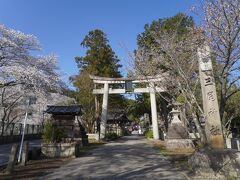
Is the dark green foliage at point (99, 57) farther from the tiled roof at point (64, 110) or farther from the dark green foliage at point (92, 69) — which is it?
the tiled roof at point (64, 110)

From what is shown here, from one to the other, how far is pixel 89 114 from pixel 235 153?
26.4m

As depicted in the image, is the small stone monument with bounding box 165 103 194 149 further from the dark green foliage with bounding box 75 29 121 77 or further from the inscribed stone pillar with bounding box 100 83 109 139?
the dark green foliage with bounding box 75 29 121 77

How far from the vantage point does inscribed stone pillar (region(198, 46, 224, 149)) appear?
8.77 metres

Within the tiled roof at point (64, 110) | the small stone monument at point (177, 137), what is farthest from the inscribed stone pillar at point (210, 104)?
the tiled roof at point (64, 110)

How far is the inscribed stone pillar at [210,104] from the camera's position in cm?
877

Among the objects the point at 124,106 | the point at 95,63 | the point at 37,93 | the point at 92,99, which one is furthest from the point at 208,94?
the point at 124,106

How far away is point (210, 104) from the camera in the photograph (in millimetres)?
9016

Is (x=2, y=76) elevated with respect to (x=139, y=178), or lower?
elevated

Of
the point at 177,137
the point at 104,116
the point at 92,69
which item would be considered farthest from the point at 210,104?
the point at 92,69

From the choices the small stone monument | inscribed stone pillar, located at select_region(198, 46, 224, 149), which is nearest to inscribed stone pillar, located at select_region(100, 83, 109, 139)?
the small stone monument

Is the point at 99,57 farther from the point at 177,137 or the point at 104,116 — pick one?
the point at 177,137

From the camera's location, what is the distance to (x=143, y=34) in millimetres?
29125

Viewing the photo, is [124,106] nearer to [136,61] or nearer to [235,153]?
[136,61]

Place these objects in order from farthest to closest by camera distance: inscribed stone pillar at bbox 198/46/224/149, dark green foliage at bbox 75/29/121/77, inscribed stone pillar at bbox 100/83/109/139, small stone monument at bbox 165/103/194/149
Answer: dark green foliage at bbox 75/29/121/77 < inscribed stone pillar at bbox 100/83/109/139 < small stone monument at bbox 165/103/194/149 < inscribed stone pillar at bbox 198/46/224/149
